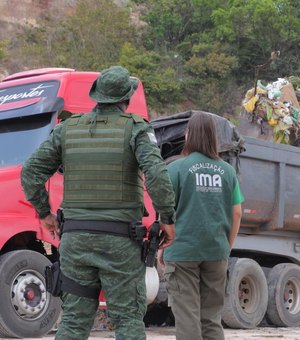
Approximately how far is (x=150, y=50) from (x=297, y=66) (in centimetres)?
754

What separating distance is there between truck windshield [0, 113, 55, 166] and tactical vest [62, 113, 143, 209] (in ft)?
9.63

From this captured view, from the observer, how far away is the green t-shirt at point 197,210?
488cm

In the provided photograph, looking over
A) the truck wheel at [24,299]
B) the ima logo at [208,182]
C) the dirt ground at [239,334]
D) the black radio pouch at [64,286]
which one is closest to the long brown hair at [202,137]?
the ima logo at [208,182]

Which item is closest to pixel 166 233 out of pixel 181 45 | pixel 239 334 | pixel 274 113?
pixel 239 334

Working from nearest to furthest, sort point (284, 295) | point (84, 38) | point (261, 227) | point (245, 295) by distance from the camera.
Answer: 1. point (245, 295)
2. point (261, 227)
3. point (284, 295)
4. point (84, 38)

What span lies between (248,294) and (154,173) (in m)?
5.64

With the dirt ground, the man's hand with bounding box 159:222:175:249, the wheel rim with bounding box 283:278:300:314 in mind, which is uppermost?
the man's hand with bounding box 159:222:175:249

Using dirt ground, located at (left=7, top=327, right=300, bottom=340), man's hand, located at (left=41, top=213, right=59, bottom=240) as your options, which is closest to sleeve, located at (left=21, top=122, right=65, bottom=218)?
man's hand, located at (left=41, top=213, right=59, bottom=240)

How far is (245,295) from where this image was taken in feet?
30.7

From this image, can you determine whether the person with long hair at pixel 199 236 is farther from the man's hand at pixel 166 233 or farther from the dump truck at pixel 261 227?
the dump truck at pixel 261 227

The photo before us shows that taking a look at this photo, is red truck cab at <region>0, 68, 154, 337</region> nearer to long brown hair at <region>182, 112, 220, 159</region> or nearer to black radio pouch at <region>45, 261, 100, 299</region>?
long brown hair at <region>182, 112, 220, 159</region>

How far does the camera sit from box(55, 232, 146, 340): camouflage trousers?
4.13m

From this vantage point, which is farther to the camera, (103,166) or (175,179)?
(175,179)

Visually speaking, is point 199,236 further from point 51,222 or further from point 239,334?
point 239,334
